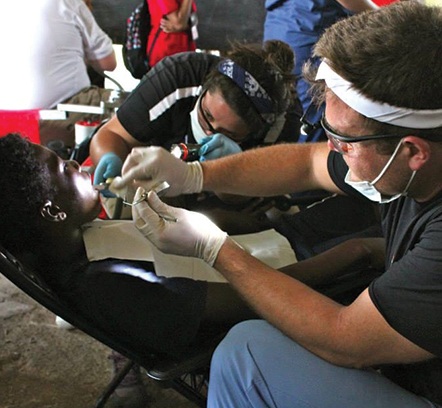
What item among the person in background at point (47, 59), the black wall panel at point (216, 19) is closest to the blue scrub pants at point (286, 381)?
the person in background at point (47, 59)

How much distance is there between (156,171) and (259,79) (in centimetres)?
52

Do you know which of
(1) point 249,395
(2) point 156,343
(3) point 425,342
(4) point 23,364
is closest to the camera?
(3) point 425,342

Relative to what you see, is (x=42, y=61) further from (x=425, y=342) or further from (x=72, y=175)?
(x=425, y=342)

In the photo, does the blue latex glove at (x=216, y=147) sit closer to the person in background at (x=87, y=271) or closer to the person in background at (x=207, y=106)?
the person in background at (x=207, y=106)

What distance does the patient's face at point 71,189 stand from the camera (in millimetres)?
1365

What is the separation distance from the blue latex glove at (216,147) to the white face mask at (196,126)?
5cm

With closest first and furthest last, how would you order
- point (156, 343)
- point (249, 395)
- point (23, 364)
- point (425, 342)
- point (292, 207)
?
point (425, 342) → point (249, 395) → point (156, 343) → point (23, 364) → point (292, 207)

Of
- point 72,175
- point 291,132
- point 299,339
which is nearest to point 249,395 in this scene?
point 299,339

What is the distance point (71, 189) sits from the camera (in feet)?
4.56

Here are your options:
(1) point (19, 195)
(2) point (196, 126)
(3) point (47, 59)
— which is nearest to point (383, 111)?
(1) point (19, 195)

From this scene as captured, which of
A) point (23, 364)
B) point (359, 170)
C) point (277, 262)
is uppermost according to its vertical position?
point (359, 170)

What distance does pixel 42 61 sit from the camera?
111 inches

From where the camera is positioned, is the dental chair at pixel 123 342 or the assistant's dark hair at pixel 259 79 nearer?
the dental chair at pixel 123 342

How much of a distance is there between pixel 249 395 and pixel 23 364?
39.9 inches
